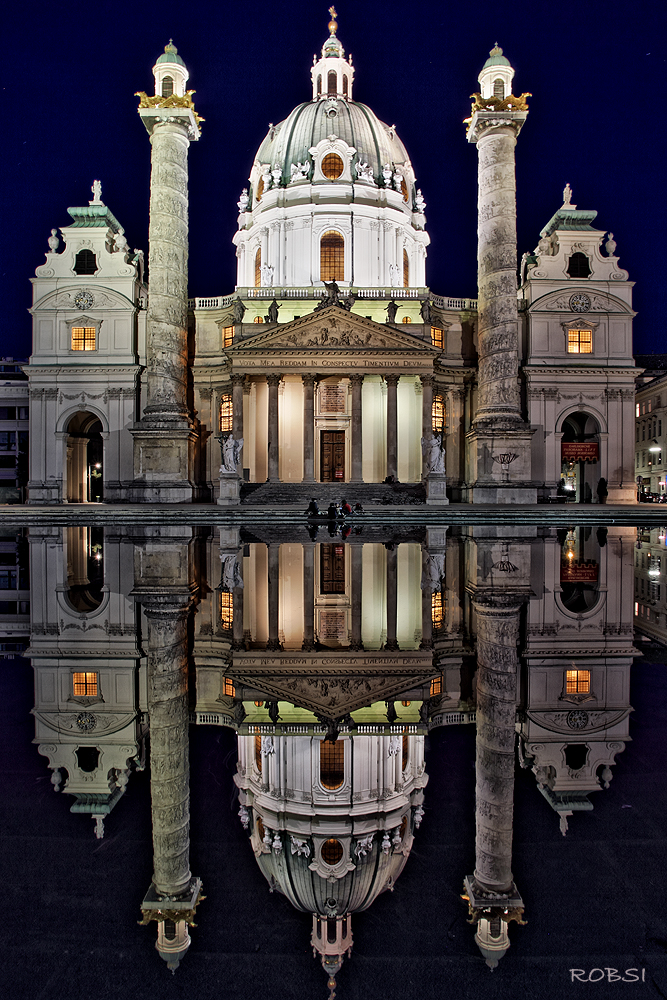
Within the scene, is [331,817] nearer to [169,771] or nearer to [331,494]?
[169,771]

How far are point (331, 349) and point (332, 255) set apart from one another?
40.9ft

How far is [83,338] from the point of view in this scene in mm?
41312

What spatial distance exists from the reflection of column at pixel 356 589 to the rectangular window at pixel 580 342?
30419 millimetres

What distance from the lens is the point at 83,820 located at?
13.0 feet

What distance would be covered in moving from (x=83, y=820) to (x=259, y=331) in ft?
122

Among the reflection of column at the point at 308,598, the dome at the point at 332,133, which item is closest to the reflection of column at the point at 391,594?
the reflection of column at the point at 308,598

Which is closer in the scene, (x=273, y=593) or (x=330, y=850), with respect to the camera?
(x=330, y=850)

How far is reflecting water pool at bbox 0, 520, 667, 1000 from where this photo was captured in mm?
2814

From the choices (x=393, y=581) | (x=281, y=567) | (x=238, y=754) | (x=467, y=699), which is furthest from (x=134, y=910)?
(x=281, y=567)

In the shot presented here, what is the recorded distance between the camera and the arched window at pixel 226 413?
138 feet

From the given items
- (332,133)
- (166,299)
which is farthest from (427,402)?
Result: (332,133)

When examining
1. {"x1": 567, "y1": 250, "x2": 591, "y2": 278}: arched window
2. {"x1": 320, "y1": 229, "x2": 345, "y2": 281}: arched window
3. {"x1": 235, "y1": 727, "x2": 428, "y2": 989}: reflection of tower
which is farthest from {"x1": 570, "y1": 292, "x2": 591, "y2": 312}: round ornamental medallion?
{"x1": 235, "y1": 727, "x2": 428, "y2": 989}: reflection of tower

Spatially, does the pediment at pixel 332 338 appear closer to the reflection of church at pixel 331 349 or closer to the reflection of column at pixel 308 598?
the reflection of church at pixel 331 349

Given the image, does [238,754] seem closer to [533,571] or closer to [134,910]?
[134,910]
